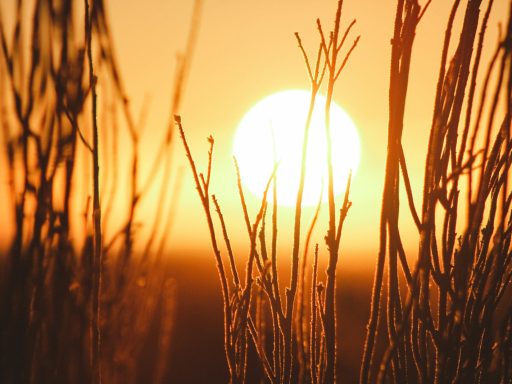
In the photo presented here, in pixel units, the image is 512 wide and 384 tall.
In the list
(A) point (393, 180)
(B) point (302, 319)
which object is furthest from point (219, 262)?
(A) point (393, 180)

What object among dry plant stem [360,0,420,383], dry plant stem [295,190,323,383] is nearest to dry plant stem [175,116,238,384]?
dry plant stem [295,190,323,383]

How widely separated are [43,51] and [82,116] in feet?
0.52

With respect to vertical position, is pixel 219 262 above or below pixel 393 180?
below

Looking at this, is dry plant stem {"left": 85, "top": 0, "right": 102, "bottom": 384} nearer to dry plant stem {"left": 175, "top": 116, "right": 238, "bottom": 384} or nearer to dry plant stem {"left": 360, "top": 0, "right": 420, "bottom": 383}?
dry plant stem {"left": 175, "top": 116, "right": 238, "bottom": 384}

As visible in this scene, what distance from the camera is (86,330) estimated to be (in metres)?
1.24

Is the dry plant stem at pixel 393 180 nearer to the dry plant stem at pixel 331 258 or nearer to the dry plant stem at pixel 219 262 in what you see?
the dry plant stem at pixel 331 258

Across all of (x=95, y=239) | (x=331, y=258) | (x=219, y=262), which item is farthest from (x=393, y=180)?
(x=95, y=239)

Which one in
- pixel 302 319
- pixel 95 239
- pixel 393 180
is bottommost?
pixel 302 319

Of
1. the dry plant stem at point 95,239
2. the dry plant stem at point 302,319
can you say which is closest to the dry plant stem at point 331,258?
the dry plant stem at point 302,319

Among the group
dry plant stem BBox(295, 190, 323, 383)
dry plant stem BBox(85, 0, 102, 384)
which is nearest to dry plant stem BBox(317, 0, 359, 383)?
dry plant stem BBox(295, 190, 323, 383)

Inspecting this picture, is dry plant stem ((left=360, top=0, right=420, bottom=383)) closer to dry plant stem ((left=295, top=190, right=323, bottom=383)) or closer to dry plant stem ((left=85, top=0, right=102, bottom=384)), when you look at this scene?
dry plant stem ((left=295, top=190, right=323, bottom=383))

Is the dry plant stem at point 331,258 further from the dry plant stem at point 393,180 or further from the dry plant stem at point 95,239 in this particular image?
the dry plant stem at point 95,239

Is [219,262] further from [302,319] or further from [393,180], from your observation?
[393,180]

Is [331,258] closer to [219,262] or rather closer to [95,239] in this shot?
[219,262]
